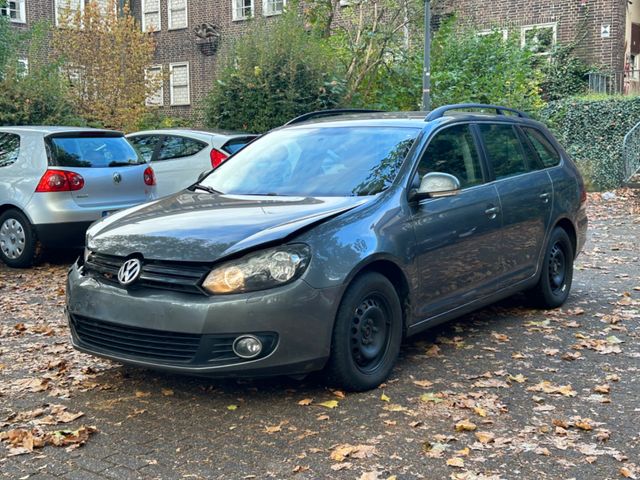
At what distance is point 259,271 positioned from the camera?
189 inches

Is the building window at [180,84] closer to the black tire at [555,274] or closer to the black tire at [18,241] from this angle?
the black tire at [18,241]

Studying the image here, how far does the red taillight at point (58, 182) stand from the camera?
9625mm

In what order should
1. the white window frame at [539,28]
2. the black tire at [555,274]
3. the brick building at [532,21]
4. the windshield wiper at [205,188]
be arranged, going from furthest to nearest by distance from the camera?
the white window frame at [539,28] → the brick building at [532,21] → the black tire at [555,274] → the windshield wiper at [205,188]

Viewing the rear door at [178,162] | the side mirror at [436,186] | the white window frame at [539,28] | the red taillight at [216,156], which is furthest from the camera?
the white window frame at [539,28]

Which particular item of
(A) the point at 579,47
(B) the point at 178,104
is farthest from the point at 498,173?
(B) the point at 178,104

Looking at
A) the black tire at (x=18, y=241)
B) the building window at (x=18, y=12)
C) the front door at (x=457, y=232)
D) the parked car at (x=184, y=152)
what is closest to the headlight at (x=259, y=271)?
the front door at (x=457, y=232)

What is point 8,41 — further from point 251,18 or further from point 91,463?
point 91,463

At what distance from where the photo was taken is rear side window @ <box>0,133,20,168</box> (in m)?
10.0

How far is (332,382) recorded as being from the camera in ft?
16.8

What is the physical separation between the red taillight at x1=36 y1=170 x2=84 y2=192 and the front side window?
16.3 feet

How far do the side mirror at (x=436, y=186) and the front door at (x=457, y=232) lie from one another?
102mm

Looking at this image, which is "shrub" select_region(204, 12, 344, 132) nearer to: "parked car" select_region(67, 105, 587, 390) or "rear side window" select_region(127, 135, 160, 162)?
"rear side window" select_region(127, 135, 160, 162)

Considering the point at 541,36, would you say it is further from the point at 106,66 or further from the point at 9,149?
the point at 9,149

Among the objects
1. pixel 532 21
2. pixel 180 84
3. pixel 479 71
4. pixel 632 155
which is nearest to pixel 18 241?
pixel 479 71
